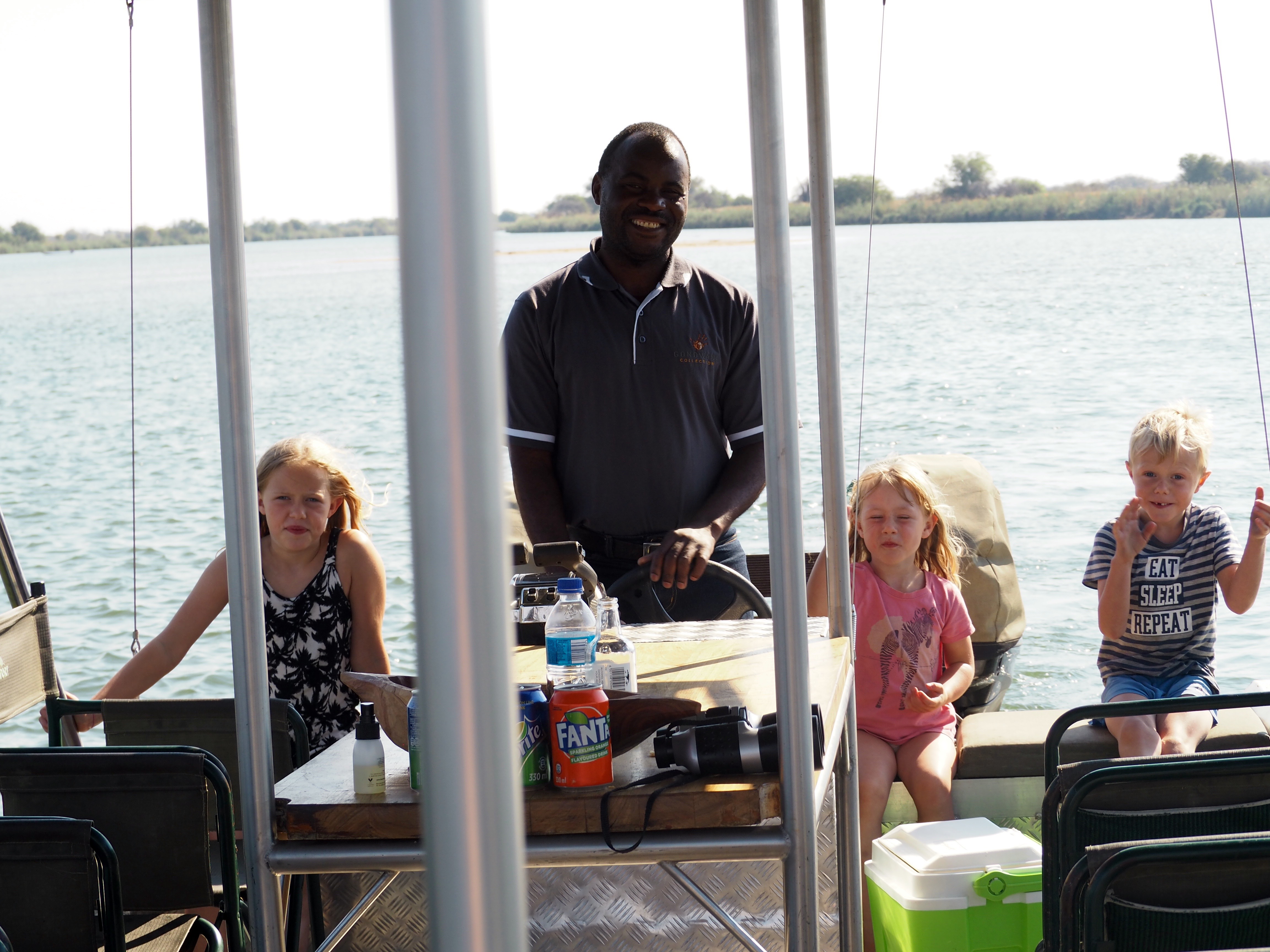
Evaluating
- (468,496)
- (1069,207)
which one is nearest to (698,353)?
(468,496)

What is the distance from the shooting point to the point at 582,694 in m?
1.51

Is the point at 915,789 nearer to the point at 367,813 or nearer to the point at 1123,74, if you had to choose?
the point at 367,813

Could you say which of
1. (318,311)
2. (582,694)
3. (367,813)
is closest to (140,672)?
(367,813)

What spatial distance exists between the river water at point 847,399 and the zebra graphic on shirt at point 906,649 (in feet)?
1.64

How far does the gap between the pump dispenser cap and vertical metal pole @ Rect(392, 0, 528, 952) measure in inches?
42.7

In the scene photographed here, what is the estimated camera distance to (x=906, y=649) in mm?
3033

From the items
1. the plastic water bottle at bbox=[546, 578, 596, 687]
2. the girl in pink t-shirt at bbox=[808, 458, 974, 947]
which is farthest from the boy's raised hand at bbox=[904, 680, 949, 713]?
the plastic water bottle at bbox=[546, 578, 596, 687]

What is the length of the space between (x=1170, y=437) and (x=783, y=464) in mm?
2040

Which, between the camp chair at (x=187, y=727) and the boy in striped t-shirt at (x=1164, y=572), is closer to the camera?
the camp chair at (x=187, y=727)

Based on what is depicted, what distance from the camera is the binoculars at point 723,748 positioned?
5.02 feet

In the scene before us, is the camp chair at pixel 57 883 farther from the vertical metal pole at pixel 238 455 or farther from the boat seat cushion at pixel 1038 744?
the boat seat cushion at pixel 1038 744

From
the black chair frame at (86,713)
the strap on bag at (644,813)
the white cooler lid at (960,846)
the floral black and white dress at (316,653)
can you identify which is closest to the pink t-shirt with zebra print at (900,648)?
the white cooler lid at (960,846)

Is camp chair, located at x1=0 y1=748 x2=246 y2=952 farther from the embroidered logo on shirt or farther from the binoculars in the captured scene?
the embroidered logo on shirt

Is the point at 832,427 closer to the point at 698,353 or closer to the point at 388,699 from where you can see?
the point at 698,353
